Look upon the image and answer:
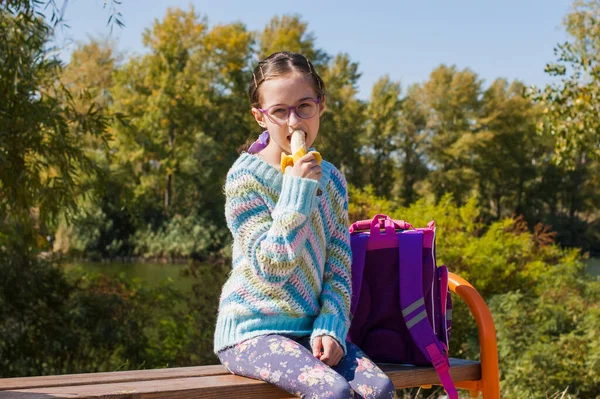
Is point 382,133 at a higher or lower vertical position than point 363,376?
higher

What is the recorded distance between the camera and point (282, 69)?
94.7 inches

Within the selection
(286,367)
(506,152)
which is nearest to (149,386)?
(286,367)

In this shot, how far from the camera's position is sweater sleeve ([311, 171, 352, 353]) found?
2.28 m

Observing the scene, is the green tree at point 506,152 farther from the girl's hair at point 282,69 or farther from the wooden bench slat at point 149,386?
the wooden bench slat at point 149,386

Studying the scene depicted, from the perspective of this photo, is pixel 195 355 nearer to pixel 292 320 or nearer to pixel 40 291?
pixel 40 291

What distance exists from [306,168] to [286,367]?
58 centimetres

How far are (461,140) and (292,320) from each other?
1141 inches

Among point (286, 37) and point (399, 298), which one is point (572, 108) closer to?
point (399, 298)

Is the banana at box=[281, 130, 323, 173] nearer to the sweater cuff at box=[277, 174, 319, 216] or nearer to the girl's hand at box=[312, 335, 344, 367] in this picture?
the sweater cuff at box=[277, 174, 319, 216]

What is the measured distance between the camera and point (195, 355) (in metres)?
7.46

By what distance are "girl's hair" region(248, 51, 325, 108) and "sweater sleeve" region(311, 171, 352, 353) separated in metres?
0.34

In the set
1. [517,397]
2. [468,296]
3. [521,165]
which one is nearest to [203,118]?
[521,165]

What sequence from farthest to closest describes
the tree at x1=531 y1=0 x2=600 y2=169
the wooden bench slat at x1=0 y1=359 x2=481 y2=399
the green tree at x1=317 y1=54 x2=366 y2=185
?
the green tree at x1=317 y1=54 x2=366 y2=185 → the tree at x1=531 y1=0 x2=600 y2=169 → the wooden bench slat at x1=0 y1=359 x2=481 y2=399

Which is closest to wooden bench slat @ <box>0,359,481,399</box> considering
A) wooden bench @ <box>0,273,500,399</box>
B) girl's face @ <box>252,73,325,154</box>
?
wooden bench @ <box>0,273,500,399</box>
